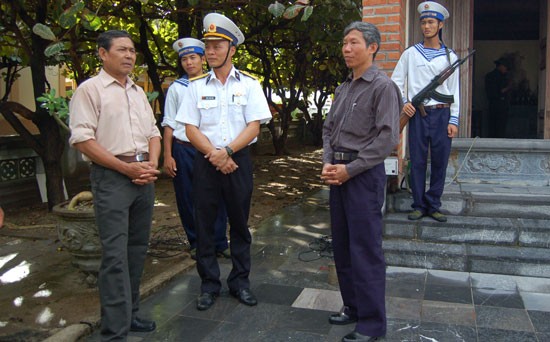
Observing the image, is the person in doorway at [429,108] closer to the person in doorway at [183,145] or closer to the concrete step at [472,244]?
the concrete step at [472,244]

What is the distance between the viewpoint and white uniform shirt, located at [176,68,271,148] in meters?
4.06

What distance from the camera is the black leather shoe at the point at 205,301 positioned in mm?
4117

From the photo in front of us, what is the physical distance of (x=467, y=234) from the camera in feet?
16.3

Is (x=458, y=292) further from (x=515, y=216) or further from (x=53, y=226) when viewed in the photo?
(x=53, y=226)

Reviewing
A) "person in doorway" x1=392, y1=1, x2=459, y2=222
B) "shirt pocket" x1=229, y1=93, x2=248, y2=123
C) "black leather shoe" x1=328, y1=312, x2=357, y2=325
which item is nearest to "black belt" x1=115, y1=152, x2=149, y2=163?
"shirt pocket" x1=229, y1=93, x2=248, y2=123

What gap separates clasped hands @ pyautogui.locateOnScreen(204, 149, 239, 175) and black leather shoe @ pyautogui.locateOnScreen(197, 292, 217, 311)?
1002 mm

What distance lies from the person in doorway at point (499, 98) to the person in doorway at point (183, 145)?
587 centimetres

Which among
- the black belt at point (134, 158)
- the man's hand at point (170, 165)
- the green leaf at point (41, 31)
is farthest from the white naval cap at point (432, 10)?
the green leaf at point (41, 31)

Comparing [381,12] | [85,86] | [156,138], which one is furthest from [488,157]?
[85,86]

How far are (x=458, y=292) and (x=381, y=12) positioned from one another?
2.81m

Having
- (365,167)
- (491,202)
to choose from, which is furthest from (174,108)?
(491,202)

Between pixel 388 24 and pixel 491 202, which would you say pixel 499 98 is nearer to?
pixel 491 202

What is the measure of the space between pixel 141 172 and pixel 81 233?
4.51 ft

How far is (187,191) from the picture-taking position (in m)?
5.36
